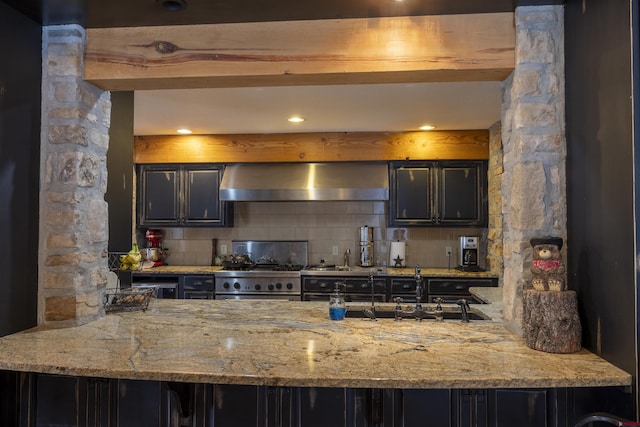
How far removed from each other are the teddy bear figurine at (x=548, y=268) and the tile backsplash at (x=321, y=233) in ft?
10.9

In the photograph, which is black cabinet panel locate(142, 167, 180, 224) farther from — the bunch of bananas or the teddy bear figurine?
the teddy bear figurine

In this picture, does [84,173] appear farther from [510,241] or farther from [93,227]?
[510,241]

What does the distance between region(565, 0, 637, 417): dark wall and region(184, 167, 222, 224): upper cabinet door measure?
12.6 ft

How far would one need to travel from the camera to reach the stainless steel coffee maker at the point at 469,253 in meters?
4.53

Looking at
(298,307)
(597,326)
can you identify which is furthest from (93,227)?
(597,326)

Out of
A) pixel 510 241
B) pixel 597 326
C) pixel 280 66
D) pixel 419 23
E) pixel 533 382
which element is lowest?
pixel 533 382

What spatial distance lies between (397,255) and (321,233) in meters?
0.95

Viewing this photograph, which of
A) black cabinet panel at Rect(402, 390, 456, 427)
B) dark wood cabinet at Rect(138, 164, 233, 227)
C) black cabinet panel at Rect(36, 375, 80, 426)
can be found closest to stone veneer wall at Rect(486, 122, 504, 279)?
black cabinet panel at Rect(402, 390, 456, 427)

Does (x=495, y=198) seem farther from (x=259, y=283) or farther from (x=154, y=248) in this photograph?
Result: (x=154, y=248)

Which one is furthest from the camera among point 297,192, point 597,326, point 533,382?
point 297,192

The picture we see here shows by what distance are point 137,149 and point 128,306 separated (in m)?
3.12

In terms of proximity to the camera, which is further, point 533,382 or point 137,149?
point 137,149

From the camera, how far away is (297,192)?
4551 mm

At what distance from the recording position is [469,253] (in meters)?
4.57
